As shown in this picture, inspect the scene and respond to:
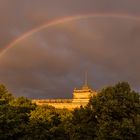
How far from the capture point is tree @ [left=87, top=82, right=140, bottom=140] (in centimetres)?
6462

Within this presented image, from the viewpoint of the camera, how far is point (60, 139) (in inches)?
3105

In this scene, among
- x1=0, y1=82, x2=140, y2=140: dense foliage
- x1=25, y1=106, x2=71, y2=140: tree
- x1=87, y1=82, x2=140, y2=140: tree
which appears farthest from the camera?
x1=25, y1=106, x2=71, y2=140: tree

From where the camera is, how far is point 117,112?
6650 cm

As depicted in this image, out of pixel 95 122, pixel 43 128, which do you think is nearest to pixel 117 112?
pixel 95 122

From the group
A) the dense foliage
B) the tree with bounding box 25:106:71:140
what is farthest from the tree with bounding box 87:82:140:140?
the tree with bounding box 25:106:71:140

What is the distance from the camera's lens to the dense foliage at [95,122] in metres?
65.1

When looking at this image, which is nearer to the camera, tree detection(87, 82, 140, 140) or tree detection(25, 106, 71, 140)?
tree detection(87, 82, 140, 140)

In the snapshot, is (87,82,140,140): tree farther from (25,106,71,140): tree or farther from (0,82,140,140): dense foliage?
(25,106,71,140): tree

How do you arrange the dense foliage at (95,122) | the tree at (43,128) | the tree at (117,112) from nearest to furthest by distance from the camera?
the tree at (117,112)
the dense foliage at (95,122)
the tree at (43,128)

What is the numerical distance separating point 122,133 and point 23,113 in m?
29.9

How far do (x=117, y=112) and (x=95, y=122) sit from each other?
14.9 feet

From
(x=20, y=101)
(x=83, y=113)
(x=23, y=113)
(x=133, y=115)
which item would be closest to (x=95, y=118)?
(x=83, y=113)

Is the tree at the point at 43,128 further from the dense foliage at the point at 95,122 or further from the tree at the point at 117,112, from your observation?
the tree at the point at 117,112

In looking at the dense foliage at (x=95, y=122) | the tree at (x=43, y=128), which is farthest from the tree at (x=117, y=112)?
the tree at (x=43, y=128)
